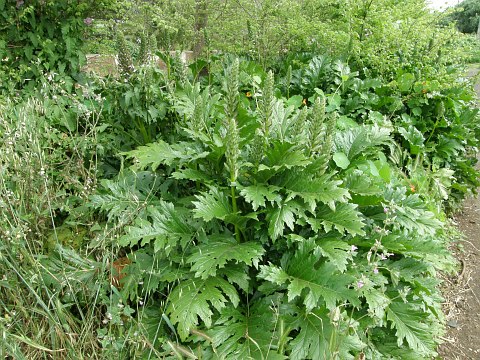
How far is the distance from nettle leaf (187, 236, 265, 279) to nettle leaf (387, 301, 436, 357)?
86 cm

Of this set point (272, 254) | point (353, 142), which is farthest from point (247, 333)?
point (353, 142)

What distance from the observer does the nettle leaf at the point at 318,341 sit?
1.89m

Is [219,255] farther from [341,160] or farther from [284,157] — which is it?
[341,160]

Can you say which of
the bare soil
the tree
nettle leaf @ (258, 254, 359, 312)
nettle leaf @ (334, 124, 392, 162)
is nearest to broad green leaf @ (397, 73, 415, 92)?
the bare soil

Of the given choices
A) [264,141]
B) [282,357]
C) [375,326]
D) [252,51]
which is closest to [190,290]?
[282,357]

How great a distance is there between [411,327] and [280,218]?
0.97m

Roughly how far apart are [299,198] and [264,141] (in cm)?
38

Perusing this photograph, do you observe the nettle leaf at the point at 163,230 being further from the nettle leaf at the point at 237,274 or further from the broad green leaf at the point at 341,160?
the broad green leaf at the point at 341,160

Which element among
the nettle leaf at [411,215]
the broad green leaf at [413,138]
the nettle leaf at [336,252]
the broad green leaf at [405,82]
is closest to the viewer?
the nettle leaf at [336,252]

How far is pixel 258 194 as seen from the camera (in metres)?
2.11

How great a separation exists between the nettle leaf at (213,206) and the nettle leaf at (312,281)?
0.35m

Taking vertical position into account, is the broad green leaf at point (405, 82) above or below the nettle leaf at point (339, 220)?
above

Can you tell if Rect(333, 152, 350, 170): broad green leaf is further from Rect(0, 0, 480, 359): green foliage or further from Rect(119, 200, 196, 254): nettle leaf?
Rect(119, 200, 196, 254): nettle leaf

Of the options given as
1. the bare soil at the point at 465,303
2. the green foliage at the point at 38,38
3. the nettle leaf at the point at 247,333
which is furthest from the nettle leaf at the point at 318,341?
the green foliage at the point at 38,38
